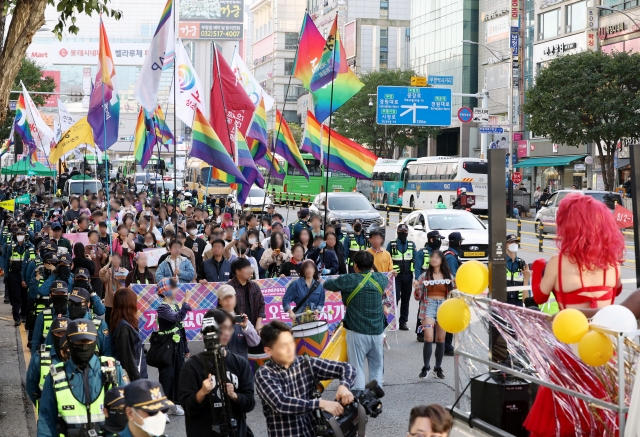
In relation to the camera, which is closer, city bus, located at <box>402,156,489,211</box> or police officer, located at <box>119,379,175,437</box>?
police officer, located at <box>119,379,175,437</box>

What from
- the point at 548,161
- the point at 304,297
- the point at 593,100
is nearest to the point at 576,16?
the point at 548,161

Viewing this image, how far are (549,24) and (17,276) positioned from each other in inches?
1840

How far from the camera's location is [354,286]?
29.1ft

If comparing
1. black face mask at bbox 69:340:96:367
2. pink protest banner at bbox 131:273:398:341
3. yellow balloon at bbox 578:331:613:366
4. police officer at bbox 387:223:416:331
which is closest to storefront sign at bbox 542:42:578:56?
police officer at bbox 387:223:416:331

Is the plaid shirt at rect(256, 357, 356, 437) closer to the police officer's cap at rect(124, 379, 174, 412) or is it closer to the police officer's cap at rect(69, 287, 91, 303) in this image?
the police officer's cap at rect(124, 379, 174, 412)

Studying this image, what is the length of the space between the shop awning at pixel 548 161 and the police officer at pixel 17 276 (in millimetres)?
41334

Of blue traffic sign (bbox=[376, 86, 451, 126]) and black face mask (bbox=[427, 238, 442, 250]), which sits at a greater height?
blue traffic sign (bbox=[376, 86, 451, 126])

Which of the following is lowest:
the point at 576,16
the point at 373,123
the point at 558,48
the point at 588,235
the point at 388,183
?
the point at 588,235

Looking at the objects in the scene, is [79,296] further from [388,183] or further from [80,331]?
[388,183]

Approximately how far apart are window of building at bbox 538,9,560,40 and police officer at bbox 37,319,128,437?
52.9 metres

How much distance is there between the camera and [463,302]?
5770 millimetres

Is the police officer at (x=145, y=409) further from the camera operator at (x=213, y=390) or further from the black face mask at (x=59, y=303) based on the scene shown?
the black face mask at (x=59, y=303)

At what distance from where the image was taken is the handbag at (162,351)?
8.91m

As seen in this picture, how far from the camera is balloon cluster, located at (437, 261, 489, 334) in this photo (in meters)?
5.71
